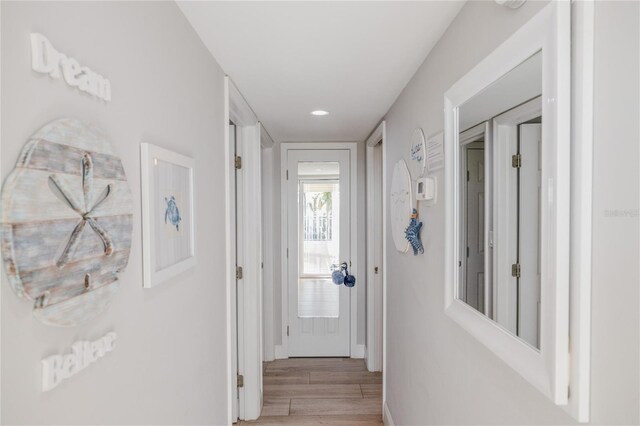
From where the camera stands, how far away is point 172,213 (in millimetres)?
1218

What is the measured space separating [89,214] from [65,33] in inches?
13.5

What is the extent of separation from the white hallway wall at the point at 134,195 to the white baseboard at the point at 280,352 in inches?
90.5

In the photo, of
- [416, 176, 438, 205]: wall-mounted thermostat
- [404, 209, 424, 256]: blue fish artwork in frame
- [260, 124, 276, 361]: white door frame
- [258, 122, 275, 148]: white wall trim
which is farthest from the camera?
[260, 124, 276, 361]: white door frame

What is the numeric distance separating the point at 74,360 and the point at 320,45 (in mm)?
1407

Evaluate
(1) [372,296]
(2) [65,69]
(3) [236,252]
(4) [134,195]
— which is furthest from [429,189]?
(1) [372,296]

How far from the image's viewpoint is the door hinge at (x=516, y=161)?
3.21 feet

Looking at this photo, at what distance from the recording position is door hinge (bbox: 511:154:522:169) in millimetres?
978

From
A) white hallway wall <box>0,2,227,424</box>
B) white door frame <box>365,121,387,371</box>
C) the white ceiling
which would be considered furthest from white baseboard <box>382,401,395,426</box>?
the white ceiling

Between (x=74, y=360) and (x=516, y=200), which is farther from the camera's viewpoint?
(x=516, y=200)

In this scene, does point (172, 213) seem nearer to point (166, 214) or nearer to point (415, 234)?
point (166, 214)

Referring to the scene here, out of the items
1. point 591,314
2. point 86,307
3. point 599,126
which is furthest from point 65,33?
point 591,314

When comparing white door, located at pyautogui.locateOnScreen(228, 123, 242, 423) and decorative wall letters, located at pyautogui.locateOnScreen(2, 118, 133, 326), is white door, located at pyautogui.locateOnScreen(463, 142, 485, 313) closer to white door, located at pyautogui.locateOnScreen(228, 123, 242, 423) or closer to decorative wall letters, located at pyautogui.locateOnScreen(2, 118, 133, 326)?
decorative wall letters, located at pyautogui.locateOnScreen(2, 118, 133, 326)

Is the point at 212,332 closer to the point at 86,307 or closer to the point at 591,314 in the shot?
the point at 86,307

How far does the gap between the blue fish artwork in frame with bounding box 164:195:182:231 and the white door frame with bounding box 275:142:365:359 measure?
2.78 metres
